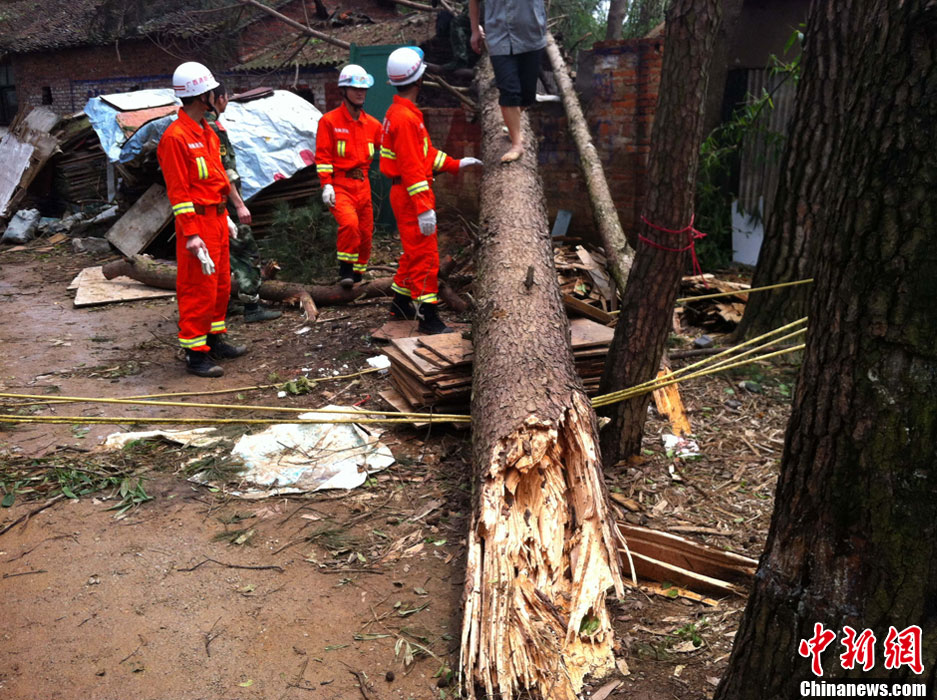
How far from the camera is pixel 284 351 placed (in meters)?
6.31

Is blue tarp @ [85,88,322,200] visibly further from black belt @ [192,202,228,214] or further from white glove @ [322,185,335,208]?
black belt @ [192,202,228,214]

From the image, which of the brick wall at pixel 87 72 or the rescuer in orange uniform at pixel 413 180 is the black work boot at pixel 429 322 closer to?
the rescuer in orange uniform at pixel 413 180

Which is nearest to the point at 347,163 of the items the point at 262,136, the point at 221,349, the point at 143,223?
the point at 221,349

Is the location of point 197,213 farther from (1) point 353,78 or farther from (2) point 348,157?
(1) point 353,78

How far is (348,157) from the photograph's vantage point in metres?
6.84

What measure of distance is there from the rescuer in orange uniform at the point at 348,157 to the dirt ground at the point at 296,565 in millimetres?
1938

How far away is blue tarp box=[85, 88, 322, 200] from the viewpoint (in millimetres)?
9336

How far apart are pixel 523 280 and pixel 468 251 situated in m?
A: 3.13

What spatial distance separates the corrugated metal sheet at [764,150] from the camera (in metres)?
7.30

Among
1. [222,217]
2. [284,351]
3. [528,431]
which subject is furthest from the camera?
[284,351]

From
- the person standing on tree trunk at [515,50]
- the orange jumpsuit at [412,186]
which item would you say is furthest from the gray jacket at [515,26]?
the orange jumpsuit at [412,186]

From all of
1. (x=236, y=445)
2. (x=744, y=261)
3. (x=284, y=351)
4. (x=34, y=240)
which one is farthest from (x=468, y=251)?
(x=34, y=240)

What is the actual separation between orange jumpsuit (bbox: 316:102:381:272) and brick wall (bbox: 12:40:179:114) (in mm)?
11447

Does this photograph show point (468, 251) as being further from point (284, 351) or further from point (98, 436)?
point (98, 436)
